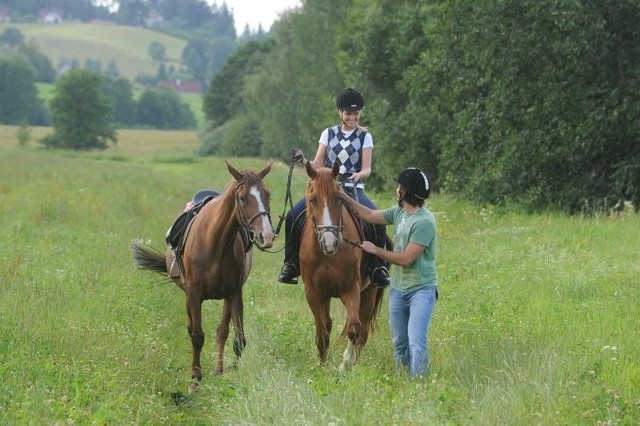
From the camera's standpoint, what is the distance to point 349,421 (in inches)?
258

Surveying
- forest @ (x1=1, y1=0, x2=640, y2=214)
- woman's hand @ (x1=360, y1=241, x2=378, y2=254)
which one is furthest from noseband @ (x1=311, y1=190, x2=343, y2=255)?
forest @ (x1=1, y1=0, x2=640, y2=214)

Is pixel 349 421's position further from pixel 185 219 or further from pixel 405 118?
pixel 405 118

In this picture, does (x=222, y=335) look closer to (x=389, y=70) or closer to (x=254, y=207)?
(x=254, y=207)

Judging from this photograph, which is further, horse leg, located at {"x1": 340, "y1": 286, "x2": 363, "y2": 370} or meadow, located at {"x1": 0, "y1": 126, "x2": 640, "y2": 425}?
horse leg, located at {"x1": 340, "y1": 286, "x2": 363, "y2": 370}

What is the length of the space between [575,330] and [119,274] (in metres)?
7.48

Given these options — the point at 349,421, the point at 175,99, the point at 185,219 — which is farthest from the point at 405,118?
the point at 175,99

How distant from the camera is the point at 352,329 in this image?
8969 millimetres

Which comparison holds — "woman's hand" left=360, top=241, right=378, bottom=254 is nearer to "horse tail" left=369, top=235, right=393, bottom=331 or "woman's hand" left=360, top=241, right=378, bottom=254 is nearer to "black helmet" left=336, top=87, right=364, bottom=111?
"horse tail" left=369, top=235, right=393, bottom=331

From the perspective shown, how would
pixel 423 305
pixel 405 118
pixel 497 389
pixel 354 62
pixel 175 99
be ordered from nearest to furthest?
pixel 497 389
pixel 423 305
pixel 405 118
pixel 354 62
pixel 175 99

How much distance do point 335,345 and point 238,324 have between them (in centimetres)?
108

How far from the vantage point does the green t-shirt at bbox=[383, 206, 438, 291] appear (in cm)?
830

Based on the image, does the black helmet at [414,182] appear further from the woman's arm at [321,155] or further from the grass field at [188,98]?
the grass field at [188,98]

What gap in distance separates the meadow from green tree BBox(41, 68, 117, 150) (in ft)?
282

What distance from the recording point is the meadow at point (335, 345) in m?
6.98
